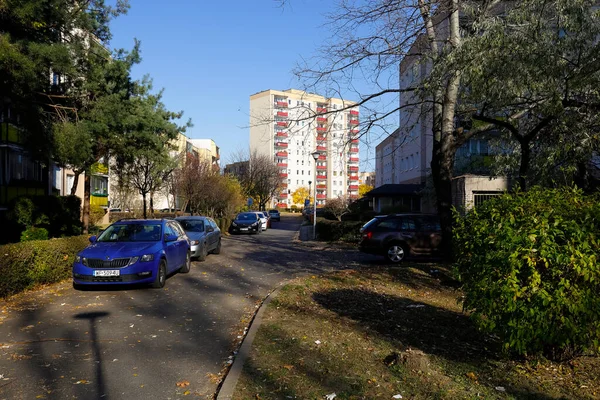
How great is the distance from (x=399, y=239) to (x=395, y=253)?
0.44m

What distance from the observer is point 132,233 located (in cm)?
1147

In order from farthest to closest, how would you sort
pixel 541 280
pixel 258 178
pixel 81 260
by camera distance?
pixel 258 178
pixel 81 260
pixel 541 280

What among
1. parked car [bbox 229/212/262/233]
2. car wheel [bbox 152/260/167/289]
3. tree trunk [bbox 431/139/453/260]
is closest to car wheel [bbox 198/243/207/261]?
car wheel [bbox 152/260/167/289]

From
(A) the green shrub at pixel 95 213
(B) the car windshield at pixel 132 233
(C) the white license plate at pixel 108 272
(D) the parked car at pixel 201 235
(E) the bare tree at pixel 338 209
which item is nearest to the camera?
(C) the white license plate at pixel 108 272

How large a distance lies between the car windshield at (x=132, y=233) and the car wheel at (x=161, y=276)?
2.24 ft

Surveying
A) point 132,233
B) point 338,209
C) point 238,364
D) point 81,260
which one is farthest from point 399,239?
point 338,209

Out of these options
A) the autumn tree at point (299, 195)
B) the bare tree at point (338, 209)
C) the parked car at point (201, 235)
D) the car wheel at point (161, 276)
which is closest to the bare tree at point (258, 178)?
the bare tree at point (338, 209)

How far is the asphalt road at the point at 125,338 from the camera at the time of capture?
495 centimetres

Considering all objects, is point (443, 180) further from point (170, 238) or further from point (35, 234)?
point (35, 234)

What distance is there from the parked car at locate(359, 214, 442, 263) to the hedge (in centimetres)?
812

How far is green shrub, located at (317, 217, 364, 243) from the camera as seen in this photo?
79.6 ft

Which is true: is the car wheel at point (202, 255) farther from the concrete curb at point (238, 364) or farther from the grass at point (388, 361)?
the concrete curb at point (238, 364)

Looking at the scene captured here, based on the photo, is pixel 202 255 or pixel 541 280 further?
pixel 202 255

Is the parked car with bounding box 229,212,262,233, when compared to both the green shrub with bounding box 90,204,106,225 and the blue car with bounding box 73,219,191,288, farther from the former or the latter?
the blue car with bounding box 73,219,191,288
